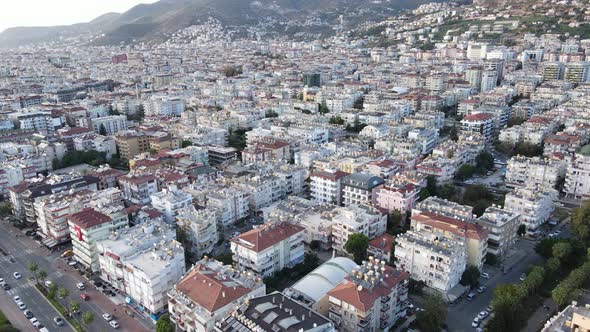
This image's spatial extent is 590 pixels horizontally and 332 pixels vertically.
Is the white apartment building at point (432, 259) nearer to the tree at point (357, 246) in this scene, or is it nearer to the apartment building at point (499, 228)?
the tree at point (357, 246)

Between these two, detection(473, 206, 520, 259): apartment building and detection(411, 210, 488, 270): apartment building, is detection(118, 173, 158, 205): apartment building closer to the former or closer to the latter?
detection(411, 210, 488, 270): apartment building

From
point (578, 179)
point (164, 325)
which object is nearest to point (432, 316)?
point (164, 325)

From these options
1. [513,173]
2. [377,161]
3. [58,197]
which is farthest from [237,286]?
[513,173]

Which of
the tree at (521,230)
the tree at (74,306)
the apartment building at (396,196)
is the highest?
the apartment building at (396,196)

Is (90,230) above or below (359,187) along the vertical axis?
above

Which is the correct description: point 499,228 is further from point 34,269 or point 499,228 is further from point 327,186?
point 34,269

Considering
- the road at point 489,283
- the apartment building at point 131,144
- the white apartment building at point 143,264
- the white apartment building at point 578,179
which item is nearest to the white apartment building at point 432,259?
the road at point 489,283

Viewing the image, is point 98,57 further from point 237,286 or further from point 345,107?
point 237,286
